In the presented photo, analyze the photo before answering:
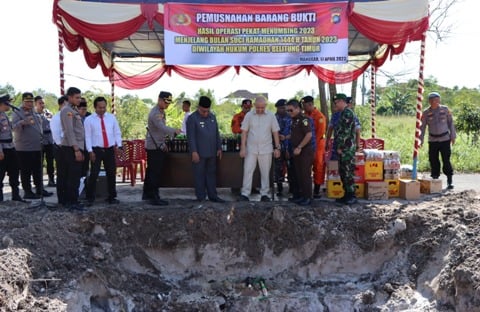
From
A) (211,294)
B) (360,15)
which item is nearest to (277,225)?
(211,294)

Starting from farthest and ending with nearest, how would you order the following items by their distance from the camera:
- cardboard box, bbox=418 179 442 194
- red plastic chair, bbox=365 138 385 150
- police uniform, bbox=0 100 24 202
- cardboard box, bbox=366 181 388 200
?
1. red plastic chair, bbox=365 138 385 150
2. cardboard box, bbox=418 179 442 194
3. cardboard box, bbox=366 181 388 200
4. police uniform, bbox=0 100 24 202

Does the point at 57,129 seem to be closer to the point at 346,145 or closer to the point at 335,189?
the point at 346,145

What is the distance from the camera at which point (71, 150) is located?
22.0ft

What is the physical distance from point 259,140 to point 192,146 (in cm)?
106

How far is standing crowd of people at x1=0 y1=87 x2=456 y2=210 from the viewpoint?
6.91 metres

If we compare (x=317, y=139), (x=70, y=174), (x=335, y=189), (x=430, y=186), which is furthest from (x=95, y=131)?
(x=430, y=186)

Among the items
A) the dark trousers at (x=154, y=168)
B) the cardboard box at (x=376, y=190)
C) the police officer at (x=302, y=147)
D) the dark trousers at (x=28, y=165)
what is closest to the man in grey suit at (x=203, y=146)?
the dark trousers at (x=154, y=168)

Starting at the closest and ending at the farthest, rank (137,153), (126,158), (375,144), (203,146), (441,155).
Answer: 1. (203,146)
2. (441,155)
3. (126,158)
4. (137,153)
5. (375,144)

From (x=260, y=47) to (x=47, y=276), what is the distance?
4686mm

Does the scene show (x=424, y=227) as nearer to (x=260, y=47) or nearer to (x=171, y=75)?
(x=260, y=47)

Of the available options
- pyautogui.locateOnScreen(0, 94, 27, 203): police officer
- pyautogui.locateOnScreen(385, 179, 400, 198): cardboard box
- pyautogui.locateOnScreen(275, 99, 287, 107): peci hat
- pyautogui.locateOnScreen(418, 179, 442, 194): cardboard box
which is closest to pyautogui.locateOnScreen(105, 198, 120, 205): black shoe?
pyautogui.locateOnScreen(0, 94, 27, 203): police officer

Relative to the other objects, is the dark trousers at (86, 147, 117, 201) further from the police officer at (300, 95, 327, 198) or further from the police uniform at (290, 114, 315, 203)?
the police officer at (300, 95, 327, 198)

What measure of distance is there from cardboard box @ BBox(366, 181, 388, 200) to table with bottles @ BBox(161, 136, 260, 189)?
1.92 meters

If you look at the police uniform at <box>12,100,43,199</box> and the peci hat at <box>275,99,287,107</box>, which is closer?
the police uniform at <box>12,100,43,199</box>
